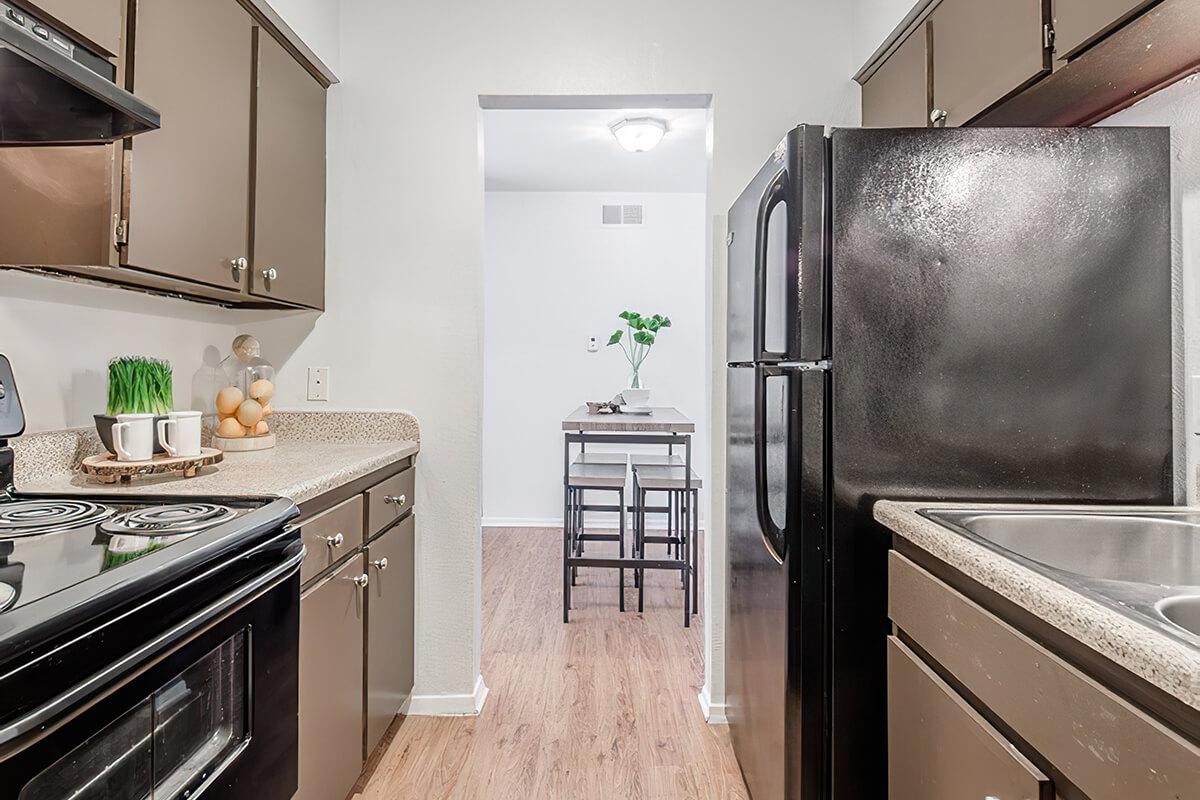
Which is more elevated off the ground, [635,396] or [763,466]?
[635,396]

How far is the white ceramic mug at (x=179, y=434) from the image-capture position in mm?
1576

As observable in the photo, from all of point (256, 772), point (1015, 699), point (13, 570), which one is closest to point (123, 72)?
point (13, 570)

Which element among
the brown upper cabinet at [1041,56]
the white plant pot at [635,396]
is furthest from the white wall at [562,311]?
the brown upper cabinet at [1041,56]

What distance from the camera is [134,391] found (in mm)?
1637

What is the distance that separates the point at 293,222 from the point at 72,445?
33.5 inches

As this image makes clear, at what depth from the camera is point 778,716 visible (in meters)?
1.50

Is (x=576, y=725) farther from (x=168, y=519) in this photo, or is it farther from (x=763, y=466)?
(x=168, y=519)

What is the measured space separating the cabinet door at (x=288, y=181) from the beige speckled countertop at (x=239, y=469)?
1.53ft

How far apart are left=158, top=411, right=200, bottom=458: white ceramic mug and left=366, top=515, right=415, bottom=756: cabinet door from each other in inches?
20.4

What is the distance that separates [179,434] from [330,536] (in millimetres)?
416

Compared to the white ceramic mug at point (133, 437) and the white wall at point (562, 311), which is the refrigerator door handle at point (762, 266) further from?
the white wall at point (562, 311)

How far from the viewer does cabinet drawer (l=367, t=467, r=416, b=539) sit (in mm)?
1885

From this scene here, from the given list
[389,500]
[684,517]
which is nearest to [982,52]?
[389,500]

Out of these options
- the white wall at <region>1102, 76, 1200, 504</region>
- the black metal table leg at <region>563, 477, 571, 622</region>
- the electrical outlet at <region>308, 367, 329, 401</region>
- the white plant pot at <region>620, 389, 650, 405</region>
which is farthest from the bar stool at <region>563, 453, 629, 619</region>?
the white wall at <region>1102, 76, 1200, 504</region>
